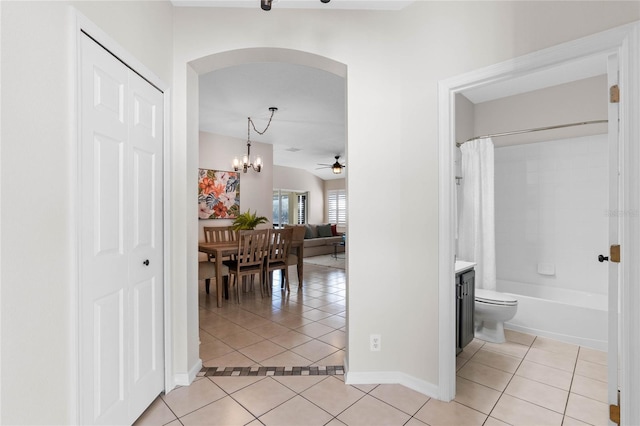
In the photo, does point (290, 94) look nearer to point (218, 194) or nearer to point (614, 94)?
point (218, 194)

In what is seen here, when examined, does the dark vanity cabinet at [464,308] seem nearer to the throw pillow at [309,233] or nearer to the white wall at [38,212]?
the white wall at [38,212]

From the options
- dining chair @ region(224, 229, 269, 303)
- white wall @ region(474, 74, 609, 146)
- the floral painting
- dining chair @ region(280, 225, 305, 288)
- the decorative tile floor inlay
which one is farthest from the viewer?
the floral painting

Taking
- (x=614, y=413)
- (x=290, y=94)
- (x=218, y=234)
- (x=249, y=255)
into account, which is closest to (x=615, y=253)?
(x=614, y=413)

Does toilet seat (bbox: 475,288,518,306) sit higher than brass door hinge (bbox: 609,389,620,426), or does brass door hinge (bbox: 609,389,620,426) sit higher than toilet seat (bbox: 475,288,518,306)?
toilet seat (bbox: 475,288,518,306)

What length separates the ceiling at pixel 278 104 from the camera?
3428mm

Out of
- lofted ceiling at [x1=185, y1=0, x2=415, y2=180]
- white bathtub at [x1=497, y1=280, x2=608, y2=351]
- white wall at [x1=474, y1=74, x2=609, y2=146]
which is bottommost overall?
white bathtub at [x1=497, y1=280, x2=608, y2=351]

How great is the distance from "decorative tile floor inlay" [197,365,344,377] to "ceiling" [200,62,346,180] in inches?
90.7

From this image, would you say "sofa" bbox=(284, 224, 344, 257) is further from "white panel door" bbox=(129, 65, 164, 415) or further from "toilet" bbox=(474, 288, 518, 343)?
"white panel door" bbox=(129, 65, 164, 415)

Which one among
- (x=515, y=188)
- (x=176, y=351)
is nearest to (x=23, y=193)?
(x=176, y=351)

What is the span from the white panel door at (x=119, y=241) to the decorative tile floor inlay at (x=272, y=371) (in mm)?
431

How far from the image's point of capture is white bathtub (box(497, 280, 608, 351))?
267cm

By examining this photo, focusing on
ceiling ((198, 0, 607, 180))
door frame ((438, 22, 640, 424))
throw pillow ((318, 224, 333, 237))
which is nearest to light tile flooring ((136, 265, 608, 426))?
door frame ((438, 22, 640, 424))

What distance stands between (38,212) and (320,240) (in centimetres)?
784

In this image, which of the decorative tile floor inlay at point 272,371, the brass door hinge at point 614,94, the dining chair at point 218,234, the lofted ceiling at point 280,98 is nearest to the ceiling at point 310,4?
the lofted ceiling at point 280,98
